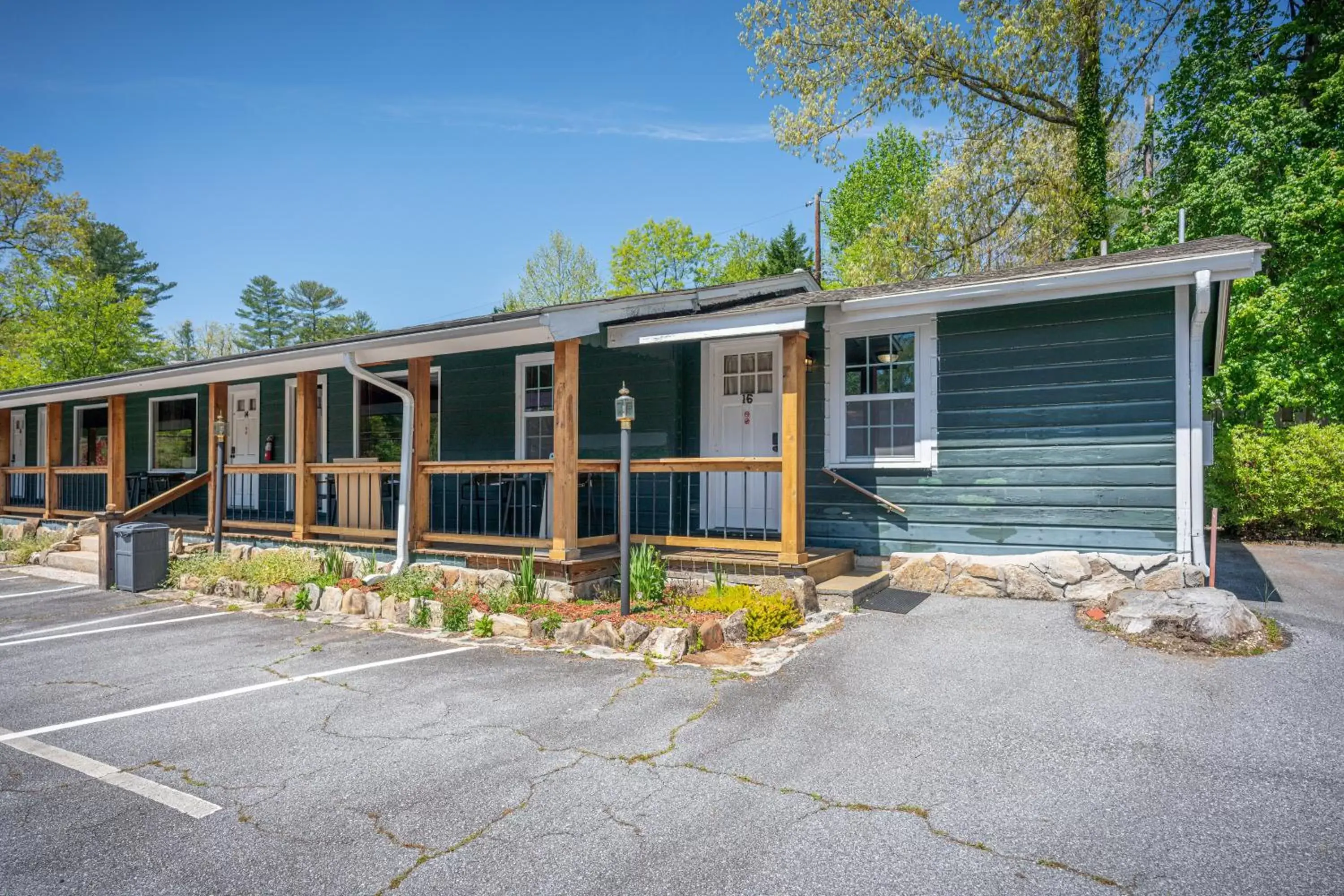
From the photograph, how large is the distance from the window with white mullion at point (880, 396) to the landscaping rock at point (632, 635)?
320cm

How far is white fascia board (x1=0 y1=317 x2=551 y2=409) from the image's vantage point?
23.4 feet

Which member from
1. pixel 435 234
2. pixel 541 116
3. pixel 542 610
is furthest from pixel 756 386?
pixel 435 234


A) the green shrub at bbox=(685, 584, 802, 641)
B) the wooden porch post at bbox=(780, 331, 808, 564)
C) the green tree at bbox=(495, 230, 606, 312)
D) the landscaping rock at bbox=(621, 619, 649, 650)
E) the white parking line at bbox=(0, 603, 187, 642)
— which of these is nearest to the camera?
the landscaping rock at bbox=(621, 619, 649, 650)

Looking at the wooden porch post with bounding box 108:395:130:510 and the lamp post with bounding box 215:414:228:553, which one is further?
the wooden porch post with bounding box 108:395:130:510

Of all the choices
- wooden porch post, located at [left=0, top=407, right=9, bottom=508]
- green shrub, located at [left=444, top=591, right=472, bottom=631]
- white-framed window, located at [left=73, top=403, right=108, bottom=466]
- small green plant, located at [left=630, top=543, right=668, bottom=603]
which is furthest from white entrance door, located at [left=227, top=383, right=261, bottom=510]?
small green plant, located at [left=630, top=543, right=668, bottom=603]

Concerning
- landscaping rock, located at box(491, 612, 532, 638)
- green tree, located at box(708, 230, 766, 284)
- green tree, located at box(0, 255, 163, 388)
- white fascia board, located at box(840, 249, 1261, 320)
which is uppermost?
green tree, located at box(708, 230, 766, 284)

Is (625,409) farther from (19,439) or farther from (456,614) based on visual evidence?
(19,439)

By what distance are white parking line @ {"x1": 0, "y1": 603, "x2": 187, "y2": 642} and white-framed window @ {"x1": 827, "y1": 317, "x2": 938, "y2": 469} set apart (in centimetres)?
740

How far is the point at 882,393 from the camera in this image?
739 cm

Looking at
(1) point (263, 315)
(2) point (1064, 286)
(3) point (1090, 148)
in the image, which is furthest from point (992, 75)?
(1) point (263, 315)

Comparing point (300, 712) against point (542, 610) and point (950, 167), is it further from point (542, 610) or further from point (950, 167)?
point (950, 167)

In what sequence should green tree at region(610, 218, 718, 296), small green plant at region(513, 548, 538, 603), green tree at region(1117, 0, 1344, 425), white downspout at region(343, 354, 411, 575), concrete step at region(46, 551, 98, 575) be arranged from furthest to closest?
green tree at region(610, 218, 718, 296) < green tree at region(1117, 0, 1344, 425) < concrete step at region(46, 551, 98, 575) < white downspout at region(343, 354, 411, 575) < small green plant at region(513, 548, 538, 603)

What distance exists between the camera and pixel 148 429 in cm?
1462

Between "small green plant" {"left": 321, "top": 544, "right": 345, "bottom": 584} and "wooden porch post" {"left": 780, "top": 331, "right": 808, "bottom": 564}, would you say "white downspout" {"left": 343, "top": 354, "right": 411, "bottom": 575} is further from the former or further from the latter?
"wooden porch post" {"left": 780, "top": 331, "right": 808, "bottom": 564}
